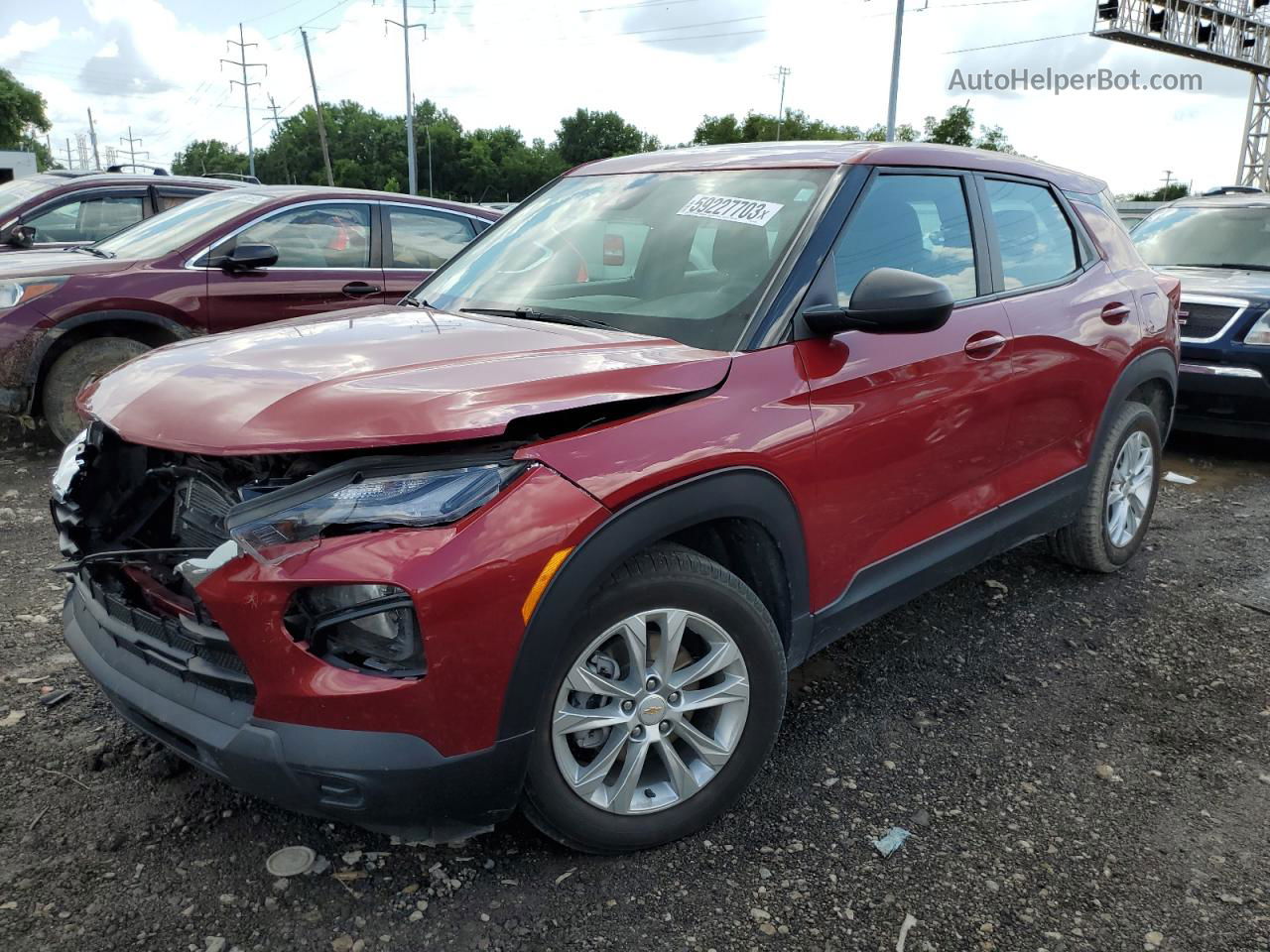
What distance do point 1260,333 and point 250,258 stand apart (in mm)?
6413

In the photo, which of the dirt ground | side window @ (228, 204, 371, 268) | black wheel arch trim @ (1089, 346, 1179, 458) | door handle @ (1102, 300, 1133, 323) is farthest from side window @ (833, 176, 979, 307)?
side window @ (228, 204, 371, 268)

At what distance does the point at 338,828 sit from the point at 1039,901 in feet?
5.77

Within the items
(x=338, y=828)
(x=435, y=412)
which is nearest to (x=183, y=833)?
(x=338, y=828)

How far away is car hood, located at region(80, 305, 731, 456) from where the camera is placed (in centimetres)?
199

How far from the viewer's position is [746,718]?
8.17ft

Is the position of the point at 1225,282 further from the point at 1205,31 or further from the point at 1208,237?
the point at 1205,31

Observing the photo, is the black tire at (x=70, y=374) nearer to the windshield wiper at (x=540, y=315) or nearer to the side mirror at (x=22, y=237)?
the side mirror at (x=22, y=237)

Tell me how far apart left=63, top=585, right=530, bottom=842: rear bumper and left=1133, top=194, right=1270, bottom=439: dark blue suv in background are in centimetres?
579

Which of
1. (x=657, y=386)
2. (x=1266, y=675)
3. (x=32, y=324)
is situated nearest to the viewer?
(x=657, y=386)

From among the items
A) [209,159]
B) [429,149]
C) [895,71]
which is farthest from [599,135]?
[895,71]

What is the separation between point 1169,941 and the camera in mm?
2217

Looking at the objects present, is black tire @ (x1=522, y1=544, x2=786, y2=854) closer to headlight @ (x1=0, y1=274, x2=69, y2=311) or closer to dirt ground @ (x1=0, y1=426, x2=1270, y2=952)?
dirt ground @ (x1=0, y1=426, x2=1270, y2=952)

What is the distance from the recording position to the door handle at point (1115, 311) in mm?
3885

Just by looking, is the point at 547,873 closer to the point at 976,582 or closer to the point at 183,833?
the point at 183,833
